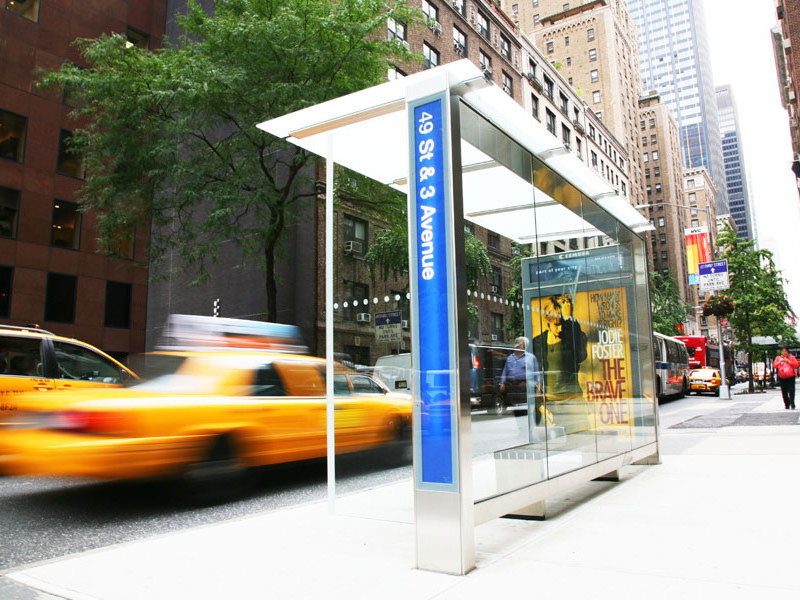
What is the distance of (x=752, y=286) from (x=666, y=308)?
2307 cm

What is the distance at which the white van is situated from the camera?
1165cm

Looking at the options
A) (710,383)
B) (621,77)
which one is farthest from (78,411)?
(621,77)

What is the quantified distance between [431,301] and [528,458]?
1831mm

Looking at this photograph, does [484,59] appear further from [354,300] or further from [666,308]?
[666,308]

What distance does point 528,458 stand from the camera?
521cm

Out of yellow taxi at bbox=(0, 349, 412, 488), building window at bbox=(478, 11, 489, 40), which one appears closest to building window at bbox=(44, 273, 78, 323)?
yellow taxi at bbox=(0, 349, 412, 488)

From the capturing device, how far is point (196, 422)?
652 cm

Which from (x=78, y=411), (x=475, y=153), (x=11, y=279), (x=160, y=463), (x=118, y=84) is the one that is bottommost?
(x=160, y=463)

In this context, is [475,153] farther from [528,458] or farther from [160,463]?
[160,463]

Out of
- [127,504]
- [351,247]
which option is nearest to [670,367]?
[351,247]

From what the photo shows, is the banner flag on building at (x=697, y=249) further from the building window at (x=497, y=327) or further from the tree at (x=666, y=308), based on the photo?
the building window at (x=497, y=327)

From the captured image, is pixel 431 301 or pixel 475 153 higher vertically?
pixel 475 153

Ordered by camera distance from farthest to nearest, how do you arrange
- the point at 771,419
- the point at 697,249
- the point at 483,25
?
1. the point at 483,25
2. the point at 697,249
3. the point at 771,419

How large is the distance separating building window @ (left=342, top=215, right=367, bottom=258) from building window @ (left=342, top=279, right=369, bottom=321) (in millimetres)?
1385
